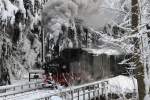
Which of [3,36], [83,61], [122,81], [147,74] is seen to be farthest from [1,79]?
[147,74]

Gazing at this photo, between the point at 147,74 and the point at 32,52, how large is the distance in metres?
22.7

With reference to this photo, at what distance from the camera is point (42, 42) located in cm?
3180

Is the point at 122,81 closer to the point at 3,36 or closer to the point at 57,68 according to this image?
the point at 57,68

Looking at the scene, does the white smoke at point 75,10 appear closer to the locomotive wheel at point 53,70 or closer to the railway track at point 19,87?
the locomotive wheel at point 53,70

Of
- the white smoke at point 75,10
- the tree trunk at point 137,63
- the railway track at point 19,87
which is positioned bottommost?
the railway track at point 19,87

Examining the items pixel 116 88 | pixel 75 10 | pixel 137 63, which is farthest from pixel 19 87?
pixel 137 63

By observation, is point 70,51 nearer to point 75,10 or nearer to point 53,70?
point 53,70

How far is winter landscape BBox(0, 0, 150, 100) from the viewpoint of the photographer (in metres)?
9.94

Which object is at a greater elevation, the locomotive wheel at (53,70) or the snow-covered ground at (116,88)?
the locomotive wheel at (53,70)

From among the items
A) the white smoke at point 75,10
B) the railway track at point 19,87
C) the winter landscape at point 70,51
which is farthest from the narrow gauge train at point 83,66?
the white smoke at point 75,10

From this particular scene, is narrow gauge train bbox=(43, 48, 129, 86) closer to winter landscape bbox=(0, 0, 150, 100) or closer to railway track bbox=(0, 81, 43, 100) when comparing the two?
winter landscape bbox=(0, 0, 150, 100)

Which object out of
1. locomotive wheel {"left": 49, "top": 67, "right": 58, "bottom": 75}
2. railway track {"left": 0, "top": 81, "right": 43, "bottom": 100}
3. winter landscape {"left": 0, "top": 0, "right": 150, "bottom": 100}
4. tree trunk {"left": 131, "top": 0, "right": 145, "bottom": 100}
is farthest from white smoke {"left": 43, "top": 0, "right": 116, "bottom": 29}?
tree trunk {"left": 131, "top": 0, "right": 145, "bottom": 100}

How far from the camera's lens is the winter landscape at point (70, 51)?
994cm

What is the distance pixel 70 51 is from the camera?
24375 mm
